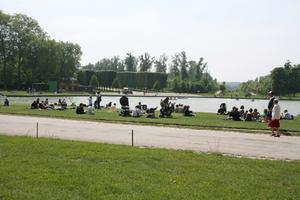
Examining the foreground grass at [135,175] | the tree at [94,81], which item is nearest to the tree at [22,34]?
the tree at [94,81]

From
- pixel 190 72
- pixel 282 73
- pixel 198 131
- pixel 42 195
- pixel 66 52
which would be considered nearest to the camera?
pixel 42 195

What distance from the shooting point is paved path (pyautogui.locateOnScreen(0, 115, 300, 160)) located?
49.9ft

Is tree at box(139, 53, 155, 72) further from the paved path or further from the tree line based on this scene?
the paved path

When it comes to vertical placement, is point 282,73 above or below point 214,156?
above

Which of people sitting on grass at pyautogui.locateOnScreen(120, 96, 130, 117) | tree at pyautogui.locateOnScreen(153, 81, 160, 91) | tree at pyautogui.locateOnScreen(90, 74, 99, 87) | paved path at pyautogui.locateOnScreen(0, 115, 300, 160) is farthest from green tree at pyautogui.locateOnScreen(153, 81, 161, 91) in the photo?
paved path at pyautogui.locateOnScreen(0, 115, 300, 160)

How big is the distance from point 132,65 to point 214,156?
160274 millimetres

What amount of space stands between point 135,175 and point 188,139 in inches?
327

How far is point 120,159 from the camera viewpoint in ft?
39.4

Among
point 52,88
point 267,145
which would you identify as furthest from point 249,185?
point 52,88

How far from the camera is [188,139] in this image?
18.1 m

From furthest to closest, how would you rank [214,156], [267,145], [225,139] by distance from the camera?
[225,139] < [267,145] < [214,156]

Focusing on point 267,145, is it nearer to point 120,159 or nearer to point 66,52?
point 120,159

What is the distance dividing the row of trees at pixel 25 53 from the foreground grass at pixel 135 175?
92000 millimetres

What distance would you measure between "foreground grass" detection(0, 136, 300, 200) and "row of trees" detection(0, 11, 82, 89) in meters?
92.0
